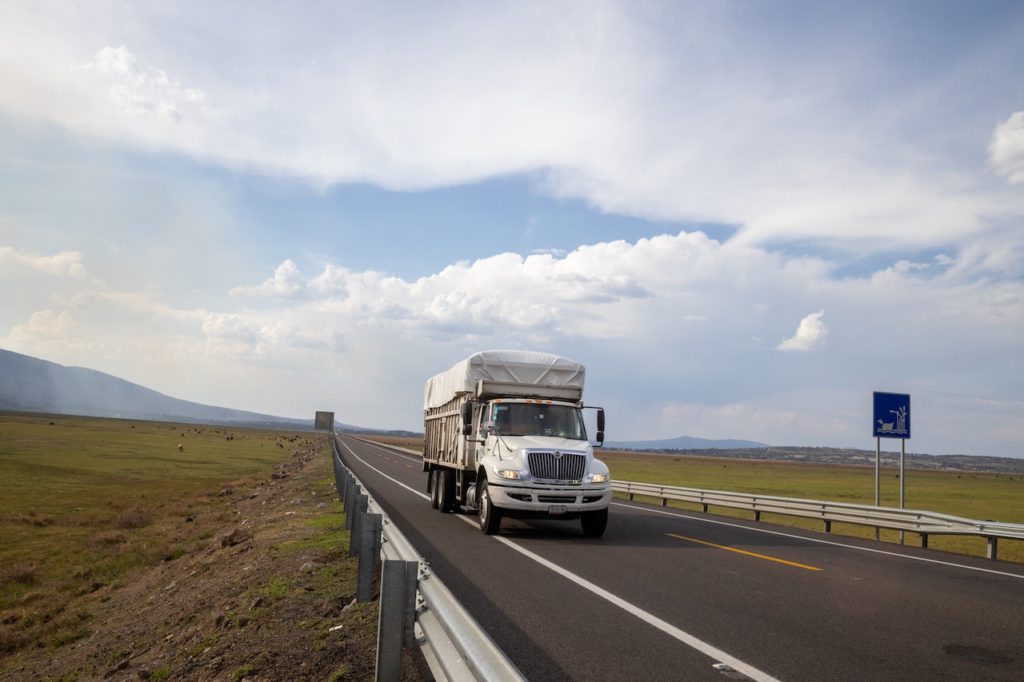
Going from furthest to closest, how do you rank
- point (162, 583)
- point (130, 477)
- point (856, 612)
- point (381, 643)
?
1. point (130, 477)
2. point (162, 583)
3. point (856, 612)
4. point (381, 643)

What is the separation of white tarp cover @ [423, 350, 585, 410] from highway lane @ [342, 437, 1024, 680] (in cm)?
327

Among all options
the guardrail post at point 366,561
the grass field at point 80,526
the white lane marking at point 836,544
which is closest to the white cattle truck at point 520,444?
the white lane marking at point 836,544

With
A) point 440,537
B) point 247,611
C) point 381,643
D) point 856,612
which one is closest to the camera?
point 381,643

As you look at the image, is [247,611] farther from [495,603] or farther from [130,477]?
[130,477]

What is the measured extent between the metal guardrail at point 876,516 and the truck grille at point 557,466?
776 centimetres

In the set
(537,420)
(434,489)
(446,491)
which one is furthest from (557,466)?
(434,489)

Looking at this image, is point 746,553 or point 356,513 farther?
point 746,553

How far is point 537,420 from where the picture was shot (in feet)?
52.7

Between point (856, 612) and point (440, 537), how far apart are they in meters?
8.10

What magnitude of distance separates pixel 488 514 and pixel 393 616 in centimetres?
998

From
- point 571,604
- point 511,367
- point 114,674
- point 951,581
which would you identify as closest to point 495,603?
point 571,604

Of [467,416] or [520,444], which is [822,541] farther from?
[467,416]

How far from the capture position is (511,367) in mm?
17328

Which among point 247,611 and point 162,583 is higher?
point 247,611
